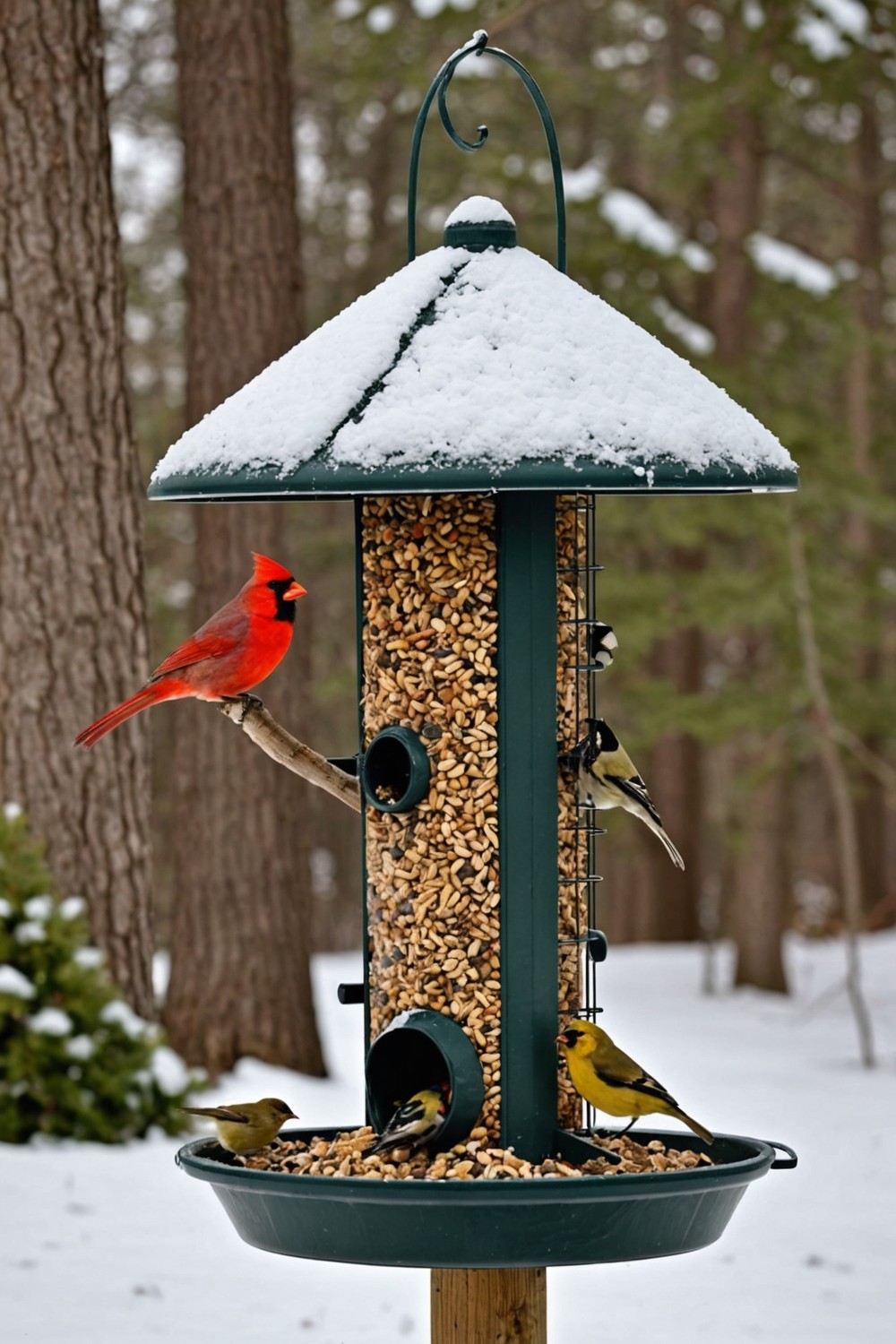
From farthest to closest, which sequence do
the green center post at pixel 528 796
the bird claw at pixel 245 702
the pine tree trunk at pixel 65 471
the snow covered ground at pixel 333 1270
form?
the pine tree trunk at pixel 65 471 → the snow covered ground at pixel 333 1270 → the bird claw at pixel 245 702 → the green center post at pixel 528 796

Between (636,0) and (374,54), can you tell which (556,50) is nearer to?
(636,0)

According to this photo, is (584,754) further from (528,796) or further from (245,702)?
(245,702)

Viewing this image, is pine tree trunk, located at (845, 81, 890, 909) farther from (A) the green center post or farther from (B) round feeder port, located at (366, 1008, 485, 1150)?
(B) round feeder port, located at (366, 1008, 485, 1150)

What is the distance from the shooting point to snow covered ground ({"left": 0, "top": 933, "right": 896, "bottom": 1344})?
6605 mm

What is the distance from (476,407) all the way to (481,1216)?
1.42m

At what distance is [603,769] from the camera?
3920 millimetres

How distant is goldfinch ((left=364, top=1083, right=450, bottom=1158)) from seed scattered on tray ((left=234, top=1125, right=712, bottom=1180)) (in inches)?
1.4

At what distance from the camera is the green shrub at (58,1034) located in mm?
7812

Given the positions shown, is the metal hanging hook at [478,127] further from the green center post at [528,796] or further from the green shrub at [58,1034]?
the green shrub at [58,1034]

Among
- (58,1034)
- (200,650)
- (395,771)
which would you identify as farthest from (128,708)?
(58,1034)

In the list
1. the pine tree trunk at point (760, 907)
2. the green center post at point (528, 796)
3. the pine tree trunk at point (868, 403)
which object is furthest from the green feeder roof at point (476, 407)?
the pine tree trunk at point (760, 907)

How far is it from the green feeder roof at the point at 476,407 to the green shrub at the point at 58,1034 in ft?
14.4

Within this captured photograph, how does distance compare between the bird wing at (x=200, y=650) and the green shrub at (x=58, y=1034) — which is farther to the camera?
the green shrub at (x=58, y=1034)

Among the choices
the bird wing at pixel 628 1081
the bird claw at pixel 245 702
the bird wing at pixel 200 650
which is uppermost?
the bird wing at pixel 200 650
